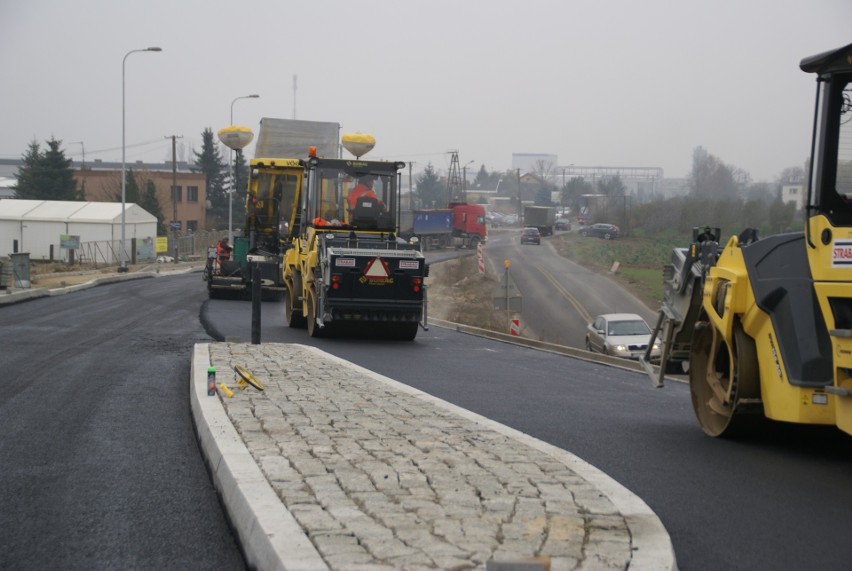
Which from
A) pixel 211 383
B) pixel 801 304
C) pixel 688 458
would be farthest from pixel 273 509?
pixel 211 383

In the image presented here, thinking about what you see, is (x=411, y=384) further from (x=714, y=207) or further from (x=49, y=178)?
(x=49, y=178)

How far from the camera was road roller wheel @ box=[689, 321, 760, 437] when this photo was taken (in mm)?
7152

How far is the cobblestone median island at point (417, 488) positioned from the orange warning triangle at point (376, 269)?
868 cm

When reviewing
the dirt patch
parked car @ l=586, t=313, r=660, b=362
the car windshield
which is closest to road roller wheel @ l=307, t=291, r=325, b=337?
parked car @ l=586, t=313, r=660, b=362

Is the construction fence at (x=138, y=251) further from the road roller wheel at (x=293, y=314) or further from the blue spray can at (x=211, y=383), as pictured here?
the blue spray can at (x=211, y=383)

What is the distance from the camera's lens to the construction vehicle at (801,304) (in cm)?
615

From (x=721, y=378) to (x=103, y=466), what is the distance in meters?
4.72

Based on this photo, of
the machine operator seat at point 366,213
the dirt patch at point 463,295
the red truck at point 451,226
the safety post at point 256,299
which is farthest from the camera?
the red truck at point 451,226

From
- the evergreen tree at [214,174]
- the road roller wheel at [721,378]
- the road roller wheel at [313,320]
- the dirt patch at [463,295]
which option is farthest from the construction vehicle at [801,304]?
the evergreen tree at [214,174]

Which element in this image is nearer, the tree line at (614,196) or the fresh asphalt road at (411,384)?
the fresh asphalt road at (411,384)

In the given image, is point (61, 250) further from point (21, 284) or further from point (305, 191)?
point (305, 191)

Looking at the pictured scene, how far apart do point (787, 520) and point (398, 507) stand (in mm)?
2201

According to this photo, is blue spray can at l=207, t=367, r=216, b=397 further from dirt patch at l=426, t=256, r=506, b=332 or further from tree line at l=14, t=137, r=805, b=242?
dirt patch at l=426, t=256, r=506, b=332

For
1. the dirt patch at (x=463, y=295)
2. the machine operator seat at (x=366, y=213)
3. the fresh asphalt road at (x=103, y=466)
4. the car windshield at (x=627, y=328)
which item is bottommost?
the dirt patch at (x=463, y=295)
